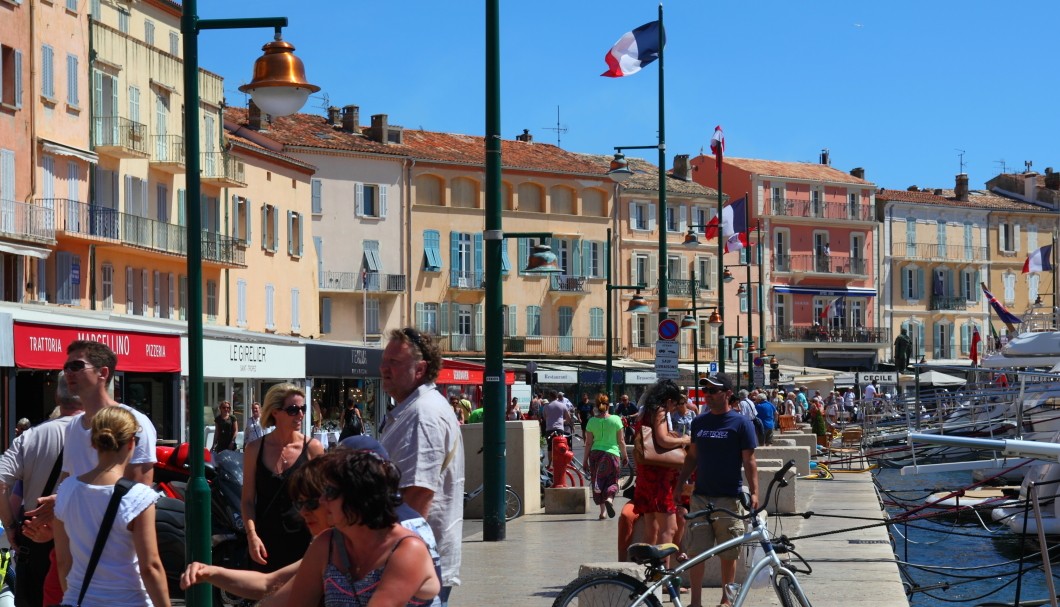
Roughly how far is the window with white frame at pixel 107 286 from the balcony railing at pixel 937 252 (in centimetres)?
5598

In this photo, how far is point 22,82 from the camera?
3797 cm

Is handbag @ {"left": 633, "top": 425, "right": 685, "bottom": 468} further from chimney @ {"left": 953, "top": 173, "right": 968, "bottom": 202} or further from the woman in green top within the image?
chimney @ {"left": 953, "top": 173, "right": 968, "bottom": 202}

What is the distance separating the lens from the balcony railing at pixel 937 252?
90.3 metres

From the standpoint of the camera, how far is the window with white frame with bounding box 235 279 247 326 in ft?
170

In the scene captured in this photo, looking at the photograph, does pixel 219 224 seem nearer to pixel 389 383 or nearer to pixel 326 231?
pixel 326 231

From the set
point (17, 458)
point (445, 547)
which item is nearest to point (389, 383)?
point (445, 547)

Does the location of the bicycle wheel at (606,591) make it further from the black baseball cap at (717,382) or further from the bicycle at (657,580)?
the black baseball cap at (717,382)

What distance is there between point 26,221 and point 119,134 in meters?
5.42

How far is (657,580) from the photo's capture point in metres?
8.14

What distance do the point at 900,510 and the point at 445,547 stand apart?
2098cm

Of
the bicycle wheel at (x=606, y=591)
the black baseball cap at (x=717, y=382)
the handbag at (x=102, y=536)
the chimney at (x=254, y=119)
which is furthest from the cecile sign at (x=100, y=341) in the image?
the chimney at (x=254, y=119)

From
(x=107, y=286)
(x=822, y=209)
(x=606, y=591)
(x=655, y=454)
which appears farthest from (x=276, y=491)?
(x=822, y=209)

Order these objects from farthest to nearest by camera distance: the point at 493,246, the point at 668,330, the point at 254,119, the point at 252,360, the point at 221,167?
1. the point at 254,119
2. the point at 221,167
3. the point at 252,360
4. the point at 668,330
5. the point at 493,246

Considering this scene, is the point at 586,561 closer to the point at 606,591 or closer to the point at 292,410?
the point at 606,591
